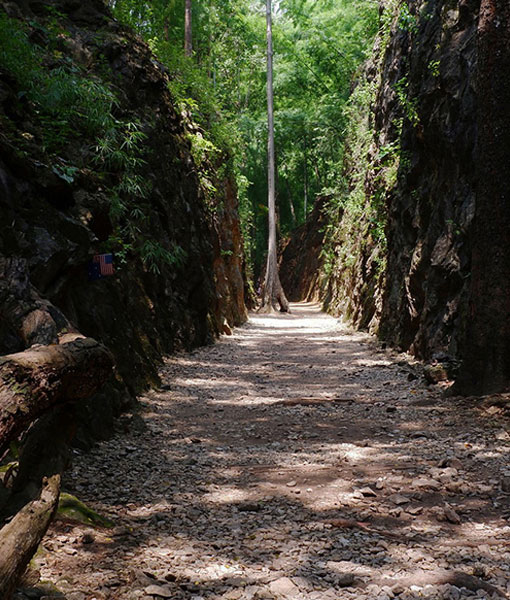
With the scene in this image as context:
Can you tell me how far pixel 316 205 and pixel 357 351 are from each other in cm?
2566

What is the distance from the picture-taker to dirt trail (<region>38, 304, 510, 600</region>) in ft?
7.84

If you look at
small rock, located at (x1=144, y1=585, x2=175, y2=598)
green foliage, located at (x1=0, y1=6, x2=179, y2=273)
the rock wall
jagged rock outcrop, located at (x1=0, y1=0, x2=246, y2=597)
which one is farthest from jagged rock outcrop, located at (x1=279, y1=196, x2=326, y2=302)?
small rock, located at (x1=144, y1=585, x2=175, y2=598)

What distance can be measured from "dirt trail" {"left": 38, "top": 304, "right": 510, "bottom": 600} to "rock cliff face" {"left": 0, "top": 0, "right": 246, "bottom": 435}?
967mm

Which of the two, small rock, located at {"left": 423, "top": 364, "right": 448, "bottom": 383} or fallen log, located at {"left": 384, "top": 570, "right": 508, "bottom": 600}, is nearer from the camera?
fallen log, located at {"left": 384, "top": 570, "right": 508, "bottom": 600}

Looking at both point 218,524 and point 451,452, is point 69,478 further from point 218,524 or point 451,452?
point 451,452

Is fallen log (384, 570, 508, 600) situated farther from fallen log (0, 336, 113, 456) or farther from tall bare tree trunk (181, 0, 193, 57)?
tall bare tree trunk (181, 0, 193, 57)

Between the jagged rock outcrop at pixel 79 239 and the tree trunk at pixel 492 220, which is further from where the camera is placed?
the tree trunk at pixel 492 220

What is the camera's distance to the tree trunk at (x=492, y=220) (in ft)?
17.1

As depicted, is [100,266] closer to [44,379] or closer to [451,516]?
[44,379]

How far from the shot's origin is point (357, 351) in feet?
34.3

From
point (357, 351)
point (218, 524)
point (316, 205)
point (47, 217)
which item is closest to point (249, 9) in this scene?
point (316, 205)

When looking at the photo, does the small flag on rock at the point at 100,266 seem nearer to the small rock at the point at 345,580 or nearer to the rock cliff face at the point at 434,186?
the small rock at the point at 345,580

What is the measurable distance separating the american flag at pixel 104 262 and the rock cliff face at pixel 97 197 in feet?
0.36

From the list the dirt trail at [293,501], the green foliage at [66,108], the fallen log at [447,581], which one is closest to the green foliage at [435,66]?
the green foliage at [66,108]
